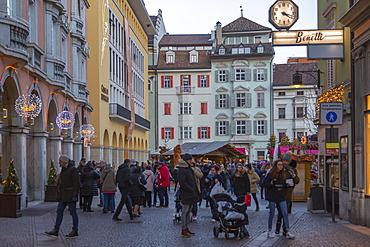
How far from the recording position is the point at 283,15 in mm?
17156

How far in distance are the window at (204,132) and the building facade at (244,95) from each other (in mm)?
687

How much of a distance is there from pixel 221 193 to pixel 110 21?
123ft

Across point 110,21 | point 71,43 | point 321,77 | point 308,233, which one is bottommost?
point 308,233

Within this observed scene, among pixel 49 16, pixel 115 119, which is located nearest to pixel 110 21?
pixel 115 119

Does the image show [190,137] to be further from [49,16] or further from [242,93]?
[49,16]

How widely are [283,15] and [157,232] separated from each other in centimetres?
637

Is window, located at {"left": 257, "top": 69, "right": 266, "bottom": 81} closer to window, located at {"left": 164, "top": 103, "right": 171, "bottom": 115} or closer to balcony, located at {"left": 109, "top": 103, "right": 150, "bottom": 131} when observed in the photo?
window, located at {"left": 164, "top": 103, "right": 171, "bottom": 115}

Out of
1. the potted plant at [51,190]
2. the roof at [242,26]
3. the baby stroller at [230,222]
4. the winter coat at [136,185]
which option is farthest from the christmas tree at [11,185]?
the roof at [242,26]

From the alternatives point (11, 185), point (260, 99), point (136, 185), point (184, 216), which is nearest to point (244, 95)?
point (260, 99)

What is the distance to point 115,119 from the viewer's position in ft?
173

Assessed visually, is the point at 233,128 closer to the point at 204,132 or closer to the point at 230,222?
the point at 204,132

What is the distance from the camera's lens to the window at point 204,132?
3216 inches

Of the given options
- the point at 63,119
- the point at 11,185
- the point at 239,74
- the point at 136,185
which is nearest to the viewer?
the point at 11,185

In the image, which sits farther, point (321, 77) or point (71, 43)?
point (71, 43)
